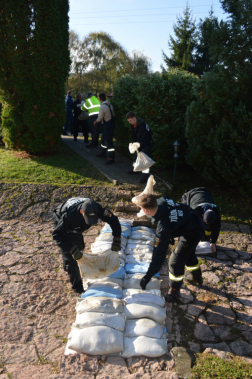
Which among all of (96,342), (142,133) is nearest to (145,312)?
(96,342)

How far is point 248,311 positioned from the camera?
3.49 meters

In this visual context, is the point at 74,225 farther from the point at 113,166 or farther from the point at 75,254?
the point at 113,166

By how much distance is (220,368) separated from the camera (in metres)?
2.58

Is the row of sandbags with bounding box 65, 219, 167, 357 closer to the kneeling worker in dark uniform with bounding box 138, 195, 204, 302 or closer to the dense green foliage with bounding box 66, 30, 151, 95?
the kneeling worker in dark uniform with bounding box 138, 195, 204, 302

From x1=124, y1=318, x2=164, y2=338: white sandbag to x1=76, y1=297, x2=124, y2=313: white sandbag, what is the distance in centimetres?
20

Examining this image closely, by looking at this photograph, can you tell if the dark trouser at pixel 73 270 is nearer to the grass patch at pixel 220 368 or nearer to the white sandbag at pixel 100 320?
the white sandbag at pixel 100 320

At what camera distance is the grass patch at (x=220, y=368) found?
98.6 inches

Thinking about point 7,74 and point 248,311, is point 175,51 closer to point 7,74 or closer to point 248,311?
point 7,74

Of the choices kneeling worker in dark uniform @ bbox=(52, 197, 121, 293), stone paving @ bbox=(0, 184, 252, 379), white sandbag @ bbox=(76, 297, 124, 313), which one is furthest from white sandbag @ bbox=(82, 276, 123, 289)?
white sandbag @ bbox=(76, 297, 124, 313)

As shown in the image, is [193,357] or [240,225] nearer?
[193,357]

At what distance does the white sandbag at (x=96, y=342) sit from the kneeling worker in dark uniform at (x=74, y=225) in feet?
3.02

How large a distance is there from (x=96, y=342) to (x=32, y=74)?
6.85 meters

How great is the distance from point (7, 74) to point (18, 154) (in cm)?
222

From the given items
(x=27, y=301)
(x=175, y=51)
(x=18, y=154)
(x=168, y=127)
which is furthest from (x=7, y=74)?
(x=175, y=51)
